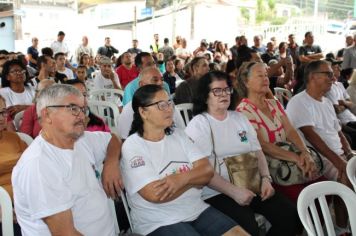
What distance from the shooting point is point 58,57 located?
5.91 metres

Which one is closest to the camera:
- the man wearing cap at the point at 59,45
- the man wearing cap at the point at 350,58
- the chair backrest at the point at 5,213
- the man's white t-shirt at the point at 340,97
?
the chair backrest at the point at 5,213

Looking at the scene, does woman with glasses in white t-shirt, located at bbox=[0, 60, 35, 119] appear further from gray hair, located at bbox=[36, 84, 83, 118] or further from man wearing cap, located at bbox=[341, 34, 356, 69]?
man wearing cap, located at bbox=[341, 34, 356, 69]

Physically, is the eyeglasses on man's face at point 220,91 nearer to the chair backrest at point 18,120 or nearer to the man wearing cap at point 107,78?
the chair backrest at point 18,120

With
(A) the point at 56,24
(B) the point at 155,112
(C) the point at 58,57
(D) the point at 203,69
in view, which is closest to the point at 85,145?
(B) the point at 155,112

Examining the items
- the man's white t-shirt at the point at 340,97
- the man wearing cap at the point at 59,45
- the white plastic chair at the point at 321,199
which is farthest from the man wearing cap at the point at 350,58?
the man wearing cap at the point at 59,45

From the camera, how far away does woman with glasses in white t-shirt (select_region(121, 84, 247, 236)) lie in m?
1.76

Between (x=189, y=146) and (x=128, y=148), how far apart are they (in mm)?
323

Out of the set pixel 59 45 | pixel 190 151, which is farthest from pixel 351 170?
pixel 59 45

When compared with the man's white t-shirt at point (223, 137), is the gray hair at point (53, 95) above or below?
above

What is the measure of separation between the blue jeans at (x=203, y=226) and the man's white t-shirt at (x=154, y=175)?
0.02m

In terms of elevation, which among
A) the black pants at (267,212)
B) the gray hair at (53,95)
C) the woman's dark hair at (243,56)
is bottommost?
the black pants at (267,212)

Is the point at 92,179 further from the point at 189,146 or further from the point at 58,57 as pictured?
the point at 58,57

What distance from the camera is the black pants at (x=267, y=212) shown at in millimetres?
2039

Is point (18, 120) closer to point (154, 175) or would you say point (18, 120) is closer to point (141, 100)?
point (141, 100)
